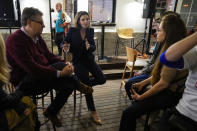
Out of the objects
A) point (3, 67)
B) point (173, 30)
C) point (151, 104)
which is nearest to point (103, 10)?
point (173, 30)

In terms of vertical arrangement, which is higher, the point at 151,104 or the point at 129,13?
the point at 129,13

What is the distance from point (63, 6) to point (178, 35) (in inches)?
151

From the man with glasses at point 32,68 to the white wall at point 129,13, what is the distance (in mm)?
3912

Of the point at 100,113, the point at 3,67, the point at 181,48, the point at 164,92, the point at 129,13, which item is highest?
the point at 129,13

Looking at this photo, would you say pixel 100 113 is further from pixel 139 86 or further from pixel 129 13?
pixel 129 13

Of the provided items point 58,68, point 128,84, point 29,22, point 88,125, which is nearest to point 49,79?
point 58,68

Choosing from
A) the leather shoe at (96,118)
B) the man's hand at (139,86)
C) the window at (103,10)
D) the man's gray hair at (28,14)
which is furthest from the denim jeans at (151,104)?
the window at (103,10)

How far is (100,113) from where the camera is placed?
2.16m

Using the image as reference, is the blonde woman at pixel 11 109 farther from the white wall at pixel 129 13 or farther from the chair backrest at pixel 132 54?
the white wall at pixel 129 13

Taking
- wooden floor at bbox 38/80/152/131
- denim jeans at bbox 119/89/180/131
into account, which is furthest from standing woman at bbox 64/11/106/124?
denim jeans at bbox 119/89/180/131

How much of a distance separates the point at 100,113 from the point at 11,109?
4.45 ft

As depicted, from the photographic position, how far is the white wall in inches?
195

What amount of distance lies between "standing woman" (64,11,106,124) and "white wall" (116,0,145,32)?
10.4ft

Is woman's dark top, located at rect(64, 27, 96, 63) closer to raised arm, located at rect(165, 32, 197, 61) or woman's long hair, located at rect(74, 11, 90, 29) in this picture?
woman's long hair, located at rect(74, 11, 90, 29)
